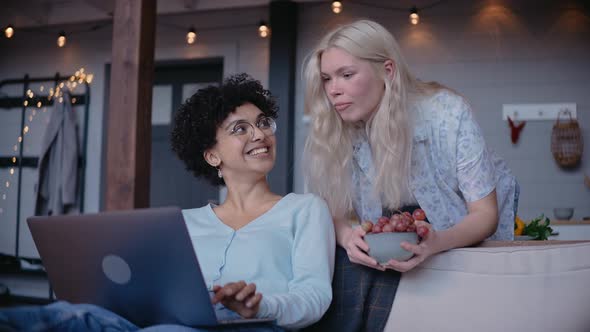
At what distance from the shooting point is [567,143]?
4465 mm

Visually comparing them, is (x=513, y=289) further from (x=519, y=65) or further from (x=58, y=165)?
(x=58, y=165)

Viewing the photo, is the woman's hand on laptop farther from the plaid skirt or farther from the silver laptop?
the plaid skirt

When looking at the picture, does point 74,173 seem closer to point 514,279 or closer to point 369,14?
point 369,14

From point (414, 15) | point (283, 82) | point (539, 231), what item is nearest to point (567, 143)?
point (414, 15)

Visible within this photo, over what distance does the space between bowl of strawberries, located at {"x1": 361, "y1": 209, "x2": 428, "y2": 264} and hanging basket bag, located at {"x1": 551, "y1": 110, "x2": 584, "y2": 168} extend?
338 centimetres

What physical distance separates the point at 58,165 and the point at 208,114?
4081 millimetres

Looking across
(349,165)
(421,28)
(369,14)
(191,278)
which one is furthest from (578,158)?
(191,278)

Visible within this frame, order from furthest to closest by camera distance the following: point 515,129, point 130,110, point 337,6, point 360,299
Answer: point 337,6 → point 515,129 → point 130,110 → point 360,299

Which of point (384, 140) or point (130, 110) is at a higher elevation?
point (130, 110)

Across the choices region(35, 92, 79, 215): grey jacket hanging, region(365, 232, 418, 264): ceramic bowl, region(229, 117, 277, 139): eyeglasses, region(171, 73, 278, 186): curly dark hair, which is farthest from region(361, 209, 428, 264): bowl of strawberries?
region(35, 92, 79, 215): grey jacket hanging

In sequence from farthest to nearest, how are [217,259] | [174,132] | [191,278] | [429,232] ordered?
[174,132] < [217,259] < [429,232] < [191,278]

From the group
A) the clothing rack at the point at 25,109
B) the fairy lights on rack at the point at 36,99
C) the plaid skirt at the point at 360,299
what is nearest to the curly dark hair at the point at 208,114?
the plaid skirt at the point at 360,299

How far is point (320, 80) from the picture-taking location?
1879mm

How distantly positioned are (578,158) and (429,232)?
135 inches
